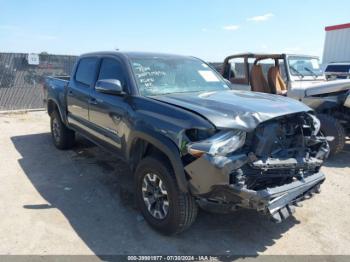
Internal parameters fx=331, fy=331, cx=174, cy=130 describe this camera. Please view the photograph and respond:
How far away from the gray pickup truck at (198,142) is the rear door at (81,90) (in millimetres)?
441

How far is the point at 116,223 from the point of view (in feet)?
12.2

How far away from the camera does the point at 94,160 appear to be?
5.97 m

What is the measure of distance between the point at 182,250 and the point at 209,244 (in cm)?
30

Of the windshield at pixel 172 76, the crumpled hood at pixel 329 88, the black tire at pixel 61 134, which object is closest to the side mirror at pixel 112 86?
the windshield at pixel 172 76

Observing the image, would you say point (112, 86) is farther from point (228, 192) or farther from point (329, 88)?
point (329, 88)

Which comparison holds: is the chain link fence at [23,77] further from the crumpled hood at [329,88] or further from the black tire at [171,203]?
the black tire at [171,203]

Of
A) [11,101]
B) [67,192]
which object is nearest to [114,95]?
[67,192]

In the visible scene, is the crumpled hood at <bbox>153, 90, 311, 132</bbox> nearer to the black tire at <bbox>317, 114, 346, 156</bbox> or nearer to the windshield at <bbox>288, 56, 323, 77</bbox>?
the black tire at <bbox>317, 114, 346, 156</bbox>

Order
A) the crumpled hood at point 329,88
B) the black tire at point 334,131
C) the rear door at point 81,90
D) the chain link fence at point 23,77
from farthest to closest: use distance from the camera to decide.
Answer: the chain link fence at point 23,77, the crumpled hood at point 329,88, the black tire at point 334,131, the rear door at point 81,90

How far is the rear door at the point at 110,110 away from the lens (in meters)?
3.98

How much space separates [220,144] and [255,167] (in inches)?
15.0

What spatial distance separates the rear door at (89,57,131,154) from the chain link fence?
7.69 meters

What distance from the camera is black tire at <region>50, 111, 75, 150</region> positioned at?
641cm

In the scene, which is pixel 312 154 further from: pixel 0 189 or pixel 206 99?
pixel 0 189
